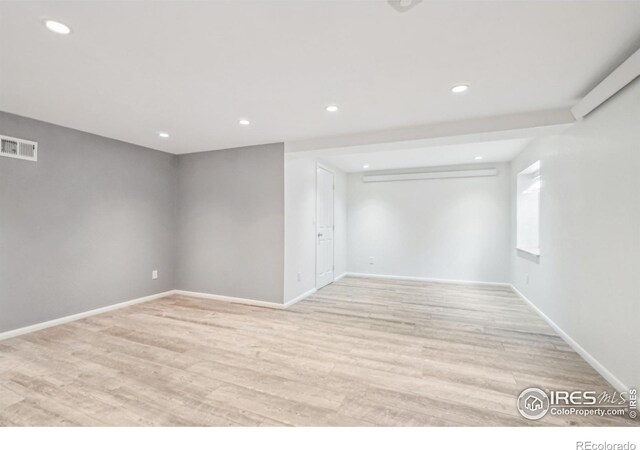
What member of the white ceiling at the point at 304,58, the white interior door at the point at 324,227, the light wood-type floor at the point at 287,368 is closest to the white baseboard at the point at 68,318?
the light wood-type floor at the point at 287,368

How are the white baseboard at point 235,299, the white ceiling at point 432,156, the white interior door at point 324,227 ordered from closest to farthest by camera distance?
1. the white baseboard at point 235,299
2. the white ceiling at point 432,156
3. the white interior door at point 324,227

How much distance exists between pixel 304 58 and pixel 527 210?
4.71m

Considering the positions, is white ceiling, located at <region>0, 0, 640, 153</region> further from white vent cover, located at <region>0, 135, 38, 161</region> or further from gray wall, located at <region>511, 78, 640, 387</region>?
gray wall, located at <region>511, 78, 640, 387</region>

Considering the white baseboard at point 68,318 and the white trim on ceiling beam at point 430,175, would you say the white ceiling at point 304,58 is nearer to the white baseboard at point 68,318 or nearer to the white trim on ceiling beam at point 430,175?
the white baseboard at point 68,318

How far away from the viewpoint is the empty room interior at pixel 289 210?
5.60 ft

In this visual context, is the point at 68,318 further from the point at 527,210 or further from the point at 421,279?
the point at 527,210

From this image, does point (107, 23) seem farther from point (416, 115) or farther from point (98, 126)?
point (416, 115)

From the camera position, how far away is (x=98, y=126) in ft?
11.1

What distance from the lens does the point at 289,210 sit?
4184 millimetres

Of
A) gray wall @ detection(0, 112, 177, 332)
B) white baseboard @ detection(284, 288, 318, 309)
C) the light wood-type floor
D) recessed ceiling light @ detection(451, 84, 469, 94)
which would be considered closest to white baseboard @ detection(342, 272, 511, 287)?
the light wood-type floor

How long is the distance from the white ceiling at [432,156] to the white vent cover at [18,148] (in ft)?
12.1

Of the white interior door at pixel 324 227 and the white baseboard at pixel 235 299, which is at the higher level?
the white interior door at pixel 324 227
